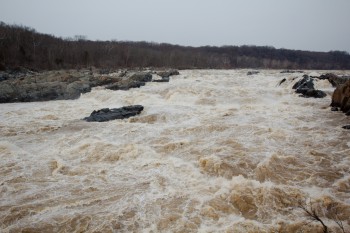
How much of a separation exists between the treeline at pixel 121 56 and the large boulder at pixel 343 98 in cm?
3494

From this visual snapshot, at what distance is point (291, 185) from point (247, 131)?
148 inches

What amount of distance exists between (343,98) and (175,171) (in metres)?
9.02

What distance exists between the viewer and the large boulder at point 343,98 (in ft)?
37.7

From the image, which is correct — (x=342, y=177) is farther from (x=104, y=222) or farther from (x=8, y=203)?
(x=8, y=203)

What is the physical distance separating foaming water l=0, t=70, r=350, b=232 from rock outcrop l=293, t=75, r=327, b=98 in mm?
3111

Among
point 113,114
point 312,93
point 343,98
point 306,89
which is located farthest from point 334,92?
point 113,114

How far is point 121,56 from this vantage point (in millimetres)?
58344

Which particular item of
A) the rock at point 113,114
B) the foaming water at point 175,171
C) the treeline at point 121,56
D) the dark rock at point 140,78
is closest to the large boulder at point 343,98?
the foaming water at point 175,171

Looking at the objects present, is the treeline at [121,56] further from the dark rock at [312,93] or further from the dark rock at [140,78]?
the dark rock at [312,93]

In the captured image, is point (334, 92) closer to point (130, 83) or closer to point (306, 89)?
point (306, 89)

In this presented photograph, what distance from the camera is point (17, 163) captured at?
23.3 ft

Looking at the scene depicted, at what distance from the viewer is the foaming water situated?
4754 millimetres

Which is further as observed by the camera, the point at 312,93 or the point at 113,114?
the point at 312,93

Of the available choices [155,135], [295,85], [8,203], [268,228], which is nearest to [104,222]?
[8,203]
